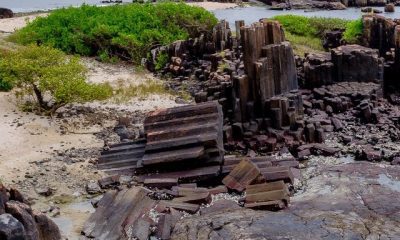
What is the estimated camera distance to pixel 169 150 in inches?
571

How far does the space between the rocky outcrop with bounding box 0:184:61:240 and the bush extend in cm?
1735

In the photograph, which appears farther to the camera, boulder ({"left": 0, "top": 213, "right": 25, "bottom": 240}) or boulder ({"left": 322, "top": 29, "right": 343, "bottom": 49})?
boulder ({"left": 322, "top": 29, "right": 343, "bottom": 49})

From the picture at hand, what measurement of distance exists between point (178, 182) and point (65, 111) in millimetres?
6440

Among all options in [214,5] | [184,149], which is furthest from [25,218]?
[214,5]

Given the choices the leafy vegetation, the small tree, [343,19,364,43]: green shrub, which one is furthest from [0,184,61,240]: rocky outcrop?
the leafy vegetation

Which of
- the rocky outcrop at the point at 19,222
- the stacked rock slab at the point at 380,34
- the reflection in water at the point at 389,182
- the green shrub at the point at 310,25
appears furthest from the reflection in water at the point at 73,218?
the green shrub at the point at 310,25

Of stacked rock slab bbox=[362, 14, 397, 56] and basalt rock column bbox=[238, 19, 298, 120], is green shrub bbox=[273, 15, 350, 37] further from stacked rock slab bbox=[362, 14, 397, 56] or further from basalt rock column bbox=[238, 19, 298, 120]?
basalt rock column bbox=[238, 19, 298, 120]

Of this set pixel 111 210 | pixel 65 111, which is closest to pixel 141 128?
pixel 65 111

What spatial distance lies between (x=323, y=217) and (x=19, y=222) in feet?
19.0

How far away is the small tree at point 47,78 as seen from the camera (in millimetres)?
17969

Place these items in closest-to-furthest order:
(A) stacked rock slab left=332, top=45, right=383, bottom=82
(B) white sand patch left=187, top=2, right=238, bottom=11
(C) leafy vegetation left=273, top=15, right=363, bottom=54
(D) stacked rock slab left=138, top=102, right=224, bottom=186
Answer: (D) stacked rock slab left=138, top=102, right=224, bottom=186, (A) stacked rock slab left=332, top=45, right=383, bottom=82, (C) leafy vegetation left=273, top=15, right=363, bottom=54, (B) white sand patch left=187, top=2, right=238, bottom=11

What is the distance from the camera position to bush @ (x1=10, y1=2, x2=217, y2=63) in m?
28.1

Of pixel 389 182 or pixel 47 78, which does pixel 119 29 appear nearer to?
pixel 47 78

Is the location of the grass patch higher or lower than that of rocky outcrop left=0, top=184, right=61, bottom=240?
lower
